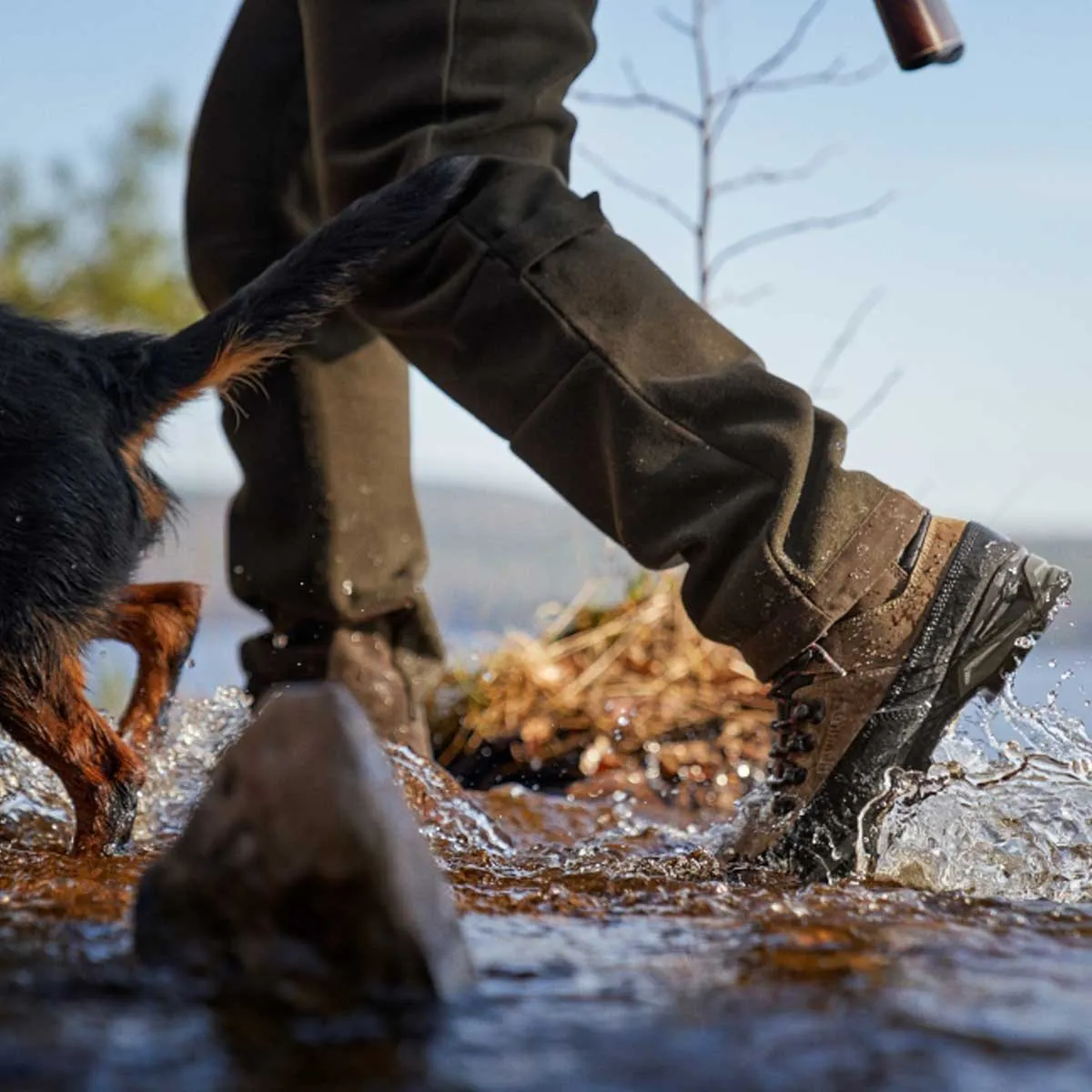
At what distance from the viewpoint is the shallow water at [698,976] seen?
1.07 m

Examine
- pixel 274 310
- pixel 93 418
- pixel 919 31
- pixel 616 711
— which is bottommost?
pixel 616 711

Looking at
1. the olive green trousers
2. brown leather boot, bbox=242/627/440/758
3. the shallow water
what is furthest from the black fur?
brown leather boot, bbox=242/627/440/758

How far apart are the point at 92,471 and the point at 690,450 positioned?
1.09 metres

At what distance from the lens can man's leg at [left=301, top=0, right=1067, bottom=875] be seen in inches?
83.1

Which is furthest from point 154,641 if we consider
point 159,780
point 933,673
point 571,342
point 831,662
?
point 933,673

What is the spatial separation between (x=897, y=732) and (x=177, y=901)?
1.28 metres

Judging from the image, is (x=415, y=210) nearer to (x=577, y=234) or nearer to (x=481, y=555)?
(x=577, y=234)

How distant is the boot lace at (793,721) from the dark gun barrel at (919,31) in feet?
3.28

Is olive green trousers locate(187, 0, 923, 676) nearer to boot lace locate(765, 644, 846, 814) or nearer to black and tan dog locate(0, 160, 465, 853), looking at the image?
boot lace locate(765, 644, 846, 814)

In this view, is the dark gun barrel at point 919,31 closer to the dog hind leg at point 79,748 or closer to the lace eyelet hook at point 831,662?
the lace eyelet hook at point 831,662

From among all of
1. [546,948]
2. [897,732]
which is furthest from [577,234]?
[546,948]

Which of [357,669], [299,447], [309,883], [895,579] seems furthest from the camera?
[357,669]

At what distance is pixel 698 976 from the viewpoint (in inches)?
52.6

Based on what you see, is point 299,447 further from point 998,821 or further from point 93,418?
point 998,821
